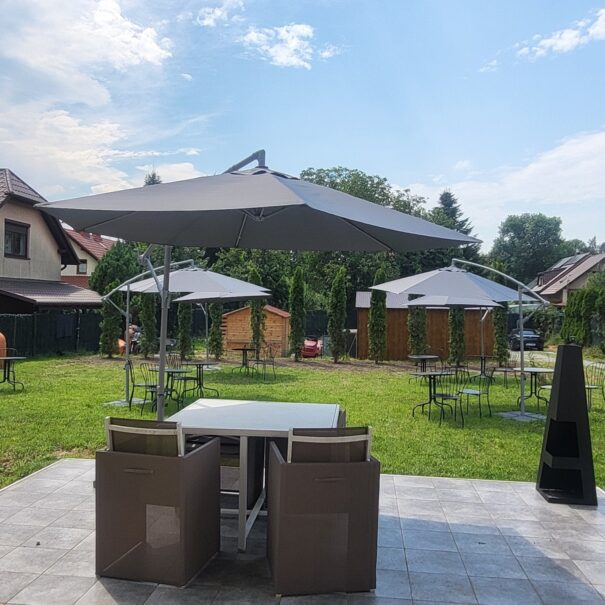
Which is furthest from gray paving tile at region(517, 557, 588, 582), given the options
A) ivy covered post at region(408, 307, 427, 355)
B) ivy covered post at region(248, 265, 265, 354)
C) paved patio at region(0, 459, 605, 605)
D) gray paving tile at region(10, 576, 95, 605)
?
ivy covered post at region(248, 265, 265, 354)

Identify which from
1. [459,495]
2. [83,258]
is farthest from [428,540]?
[83,258]

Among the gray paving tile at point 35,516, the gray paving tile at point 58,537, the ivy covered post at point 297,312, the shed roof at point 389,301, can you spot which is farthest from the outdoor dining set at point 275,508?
the shed roof at point 389,301

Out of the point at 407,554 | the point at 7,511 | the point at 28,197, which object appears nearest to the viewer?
the point at 407,554

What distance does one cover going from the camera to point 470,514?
395 cm

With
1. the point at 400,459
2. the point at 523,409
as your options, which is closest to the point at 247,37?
the point at 400,459

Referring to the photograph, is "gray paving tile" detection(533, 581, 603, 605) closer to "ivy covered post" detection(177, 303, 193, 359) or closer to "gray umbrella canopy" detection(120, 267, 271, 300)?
"gray umbrella canopy" detection(120, 267, 271, 300)

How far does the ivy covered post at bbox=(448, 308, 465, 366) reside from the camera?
623 inches

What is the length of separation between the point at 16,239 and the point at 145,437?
16787mm

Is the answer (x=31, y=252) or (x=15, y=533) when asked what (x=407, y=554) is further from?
(x=31, y=252)

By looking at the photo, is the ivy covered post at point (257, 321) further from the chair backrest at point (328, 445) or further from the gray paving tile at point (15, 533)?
the chair backrest at point (328, 445)

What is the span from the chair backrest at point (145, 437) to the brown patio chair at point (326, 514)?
1.74 ft

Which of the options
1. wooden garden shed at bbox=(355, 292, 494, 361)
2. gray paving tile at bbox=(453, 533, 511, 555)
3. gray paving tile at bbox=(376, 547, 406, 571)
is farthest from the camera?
wooden garden shed at bbox=(355, 292, 494, 361)

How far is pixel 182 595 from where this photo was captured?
2662 millimetres

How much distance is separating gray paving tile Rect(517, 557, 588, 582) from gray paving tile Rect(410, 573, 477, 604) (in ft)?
1.36
